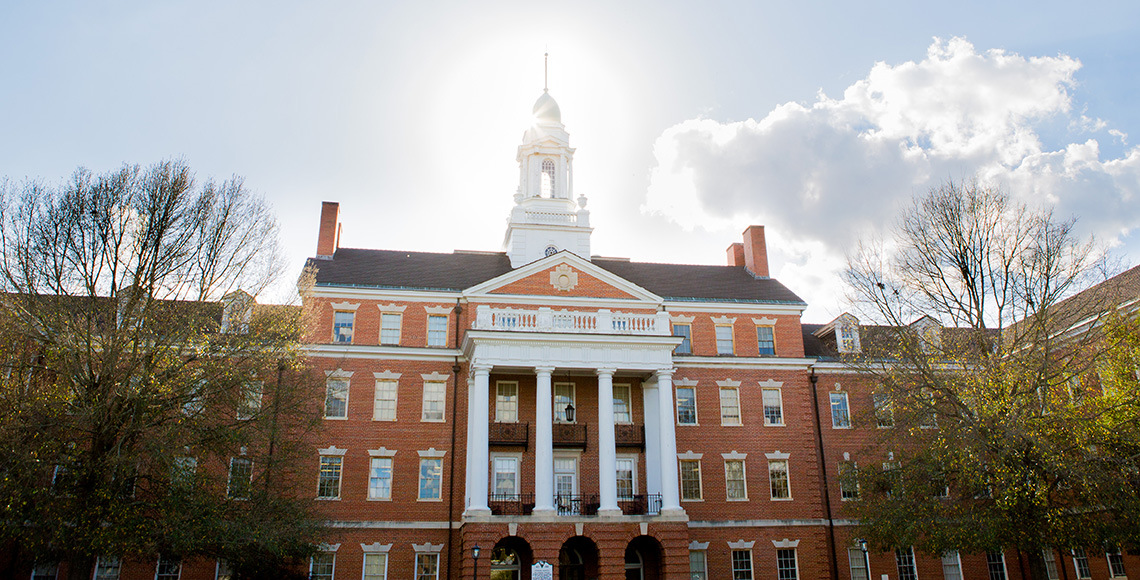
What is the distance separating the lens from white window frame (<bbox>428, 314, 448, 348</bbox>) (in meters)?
32.6

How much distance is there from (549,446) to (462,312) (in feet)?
24.8

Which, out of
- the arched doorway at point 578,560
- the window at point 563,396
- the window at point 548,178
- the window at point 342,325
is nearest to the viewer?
the arched doorway at point 578,560

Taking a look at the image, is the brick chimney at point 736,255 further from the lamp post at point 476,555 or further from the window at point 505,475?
the lamp post at point 476,555

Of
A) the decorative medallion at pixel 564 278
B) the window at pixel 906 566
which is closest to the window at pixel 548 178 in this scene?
the decorative medallion at pixel 564 278

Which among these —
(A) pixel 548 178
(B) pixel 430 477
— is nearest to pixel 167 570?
(B) pixel 430 477

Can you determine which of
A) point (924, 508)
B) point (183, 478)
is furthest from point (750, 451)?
point (183, 478)

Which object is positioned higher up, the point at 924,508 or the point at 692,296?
the point at 692,296

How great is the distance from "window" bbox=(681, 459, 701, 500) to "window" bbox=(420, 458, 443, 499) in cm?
985

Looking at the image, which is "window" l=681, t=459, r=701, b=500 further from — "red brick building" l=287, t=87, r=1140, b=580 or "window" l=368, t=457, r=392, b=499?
"window" l=368, t=457, r=392, b=499

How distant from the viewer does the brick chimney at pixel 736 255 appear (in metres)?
40.6

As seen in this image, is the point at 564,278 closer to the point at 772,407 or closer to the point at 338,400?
the point at 338,400

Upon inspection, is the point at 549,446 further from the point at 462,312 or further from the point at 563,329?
the point at 462,312

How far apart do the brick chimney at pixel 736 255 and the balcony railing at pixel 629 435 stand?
12.4m

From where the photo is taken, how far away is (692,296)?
116 ft
